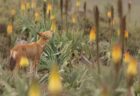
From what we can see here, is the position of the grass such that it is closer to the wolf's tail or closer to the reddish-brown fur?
the wolf's tail

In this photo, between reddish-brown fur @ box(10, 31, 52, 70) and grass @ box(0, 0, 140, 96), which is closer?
grass @ box(0, 0, 140, 96)

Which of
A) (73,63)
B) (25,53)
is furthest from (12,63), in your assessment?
(73,63)

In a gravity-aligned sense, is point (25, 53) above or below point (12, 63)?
above

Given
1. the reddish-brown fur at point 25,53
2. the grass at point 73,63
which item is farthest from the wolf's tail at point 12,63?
the grass at point 73,63

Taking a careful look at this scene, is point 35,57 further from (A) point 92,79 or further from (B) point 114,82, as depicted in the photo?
(B) point 114,82

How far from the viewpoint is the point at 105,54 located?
396 inches

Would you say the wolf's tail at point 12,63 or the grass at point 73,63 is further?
the wolf's tail at point 12,63

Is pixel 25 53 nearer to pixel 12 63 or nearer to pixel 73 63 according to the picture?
pixel 12 63

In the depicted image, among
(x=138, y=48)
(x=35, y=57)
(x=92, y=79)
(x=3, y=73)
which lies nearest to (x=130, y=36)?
(x=138, y=48)

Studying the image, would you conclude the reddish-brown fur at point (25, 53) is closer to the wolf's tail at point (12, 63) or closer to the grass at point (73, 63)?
the wolf's tail at point (12, 63)

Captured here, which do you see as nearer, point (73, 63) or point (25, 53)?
point (25, 53)

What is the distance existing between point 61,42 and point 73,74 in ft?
8.85

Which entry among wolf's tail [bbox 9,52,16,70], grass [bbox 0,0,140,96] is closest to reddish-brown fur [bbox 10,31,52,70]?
wolf's tail [bbox 9,52,16,70]

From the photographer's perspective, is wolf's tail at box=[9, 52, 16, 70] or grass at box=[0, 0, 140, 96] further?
wolf's tail at box=[9, 52, 16, 70]
